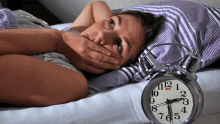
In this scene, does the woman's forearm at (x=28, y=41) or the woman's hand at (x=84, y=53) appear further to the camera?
the woman's hand at (x=84, y=53)

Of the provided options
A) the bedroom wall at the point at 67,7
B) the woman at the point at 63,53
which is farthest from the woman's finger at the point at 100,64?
the bedroom wall at the point at 67,7

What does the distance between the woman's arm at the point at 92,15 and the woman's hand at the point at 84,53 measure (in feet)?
1.20

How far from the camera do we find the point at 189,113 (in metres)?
0.55

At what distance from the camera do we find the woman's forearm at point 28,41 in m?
0.69

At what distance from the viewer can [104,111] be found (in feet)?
2.06

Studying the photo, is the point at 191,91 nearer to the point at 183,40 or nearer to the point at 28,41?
the point at 183,40

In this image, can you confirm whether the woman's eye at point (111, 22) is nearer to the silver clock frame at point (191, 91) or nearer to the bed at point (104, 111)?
the bed at point (104, 111)

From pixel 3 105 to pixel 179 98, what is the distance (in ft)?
1.79

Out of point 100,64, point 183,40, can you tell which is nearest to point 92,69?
point 100,64

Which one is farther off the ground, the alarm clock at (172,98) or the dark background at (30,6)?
the alarm clock at (172,98)

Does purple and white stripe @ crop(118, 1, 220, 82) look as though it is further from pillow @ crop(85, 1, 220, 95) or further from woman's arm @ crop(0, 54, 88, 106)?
woman's arm @ crop(0, 54, 88, 106)

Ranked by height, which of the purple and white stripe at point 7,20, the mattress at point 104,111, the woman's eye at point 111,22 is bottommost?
the mattress at point 104,111

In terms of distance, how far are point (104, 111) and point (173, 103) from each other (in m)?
0.20

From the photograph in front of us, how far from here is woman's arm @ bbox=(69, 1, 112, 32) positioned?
4.13 ft
